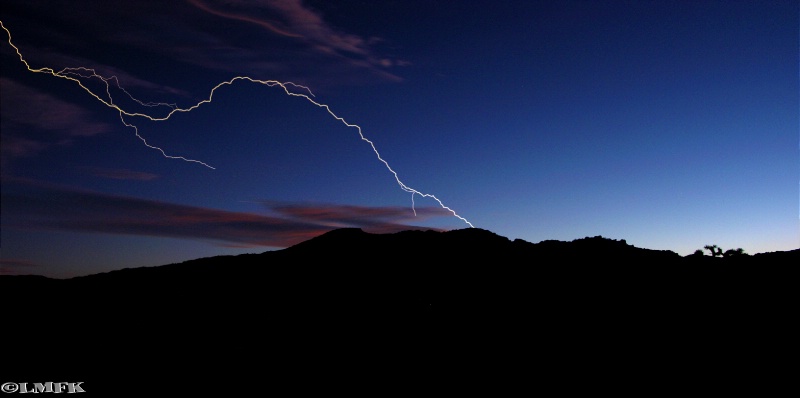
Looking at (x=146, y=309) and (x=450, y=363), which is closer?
(x=450, y=363)

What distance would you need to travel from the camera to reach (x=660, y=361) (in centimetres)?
1270

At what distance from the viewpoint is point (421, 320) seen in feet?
52.5

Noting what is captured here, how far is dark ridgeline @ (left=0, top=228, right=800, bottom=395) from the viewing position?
12.3m

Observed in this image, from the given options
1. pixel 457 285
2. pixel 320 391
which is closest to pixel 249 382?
pixel 320 391

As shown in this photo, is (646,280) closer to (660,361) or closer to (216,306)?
(660,361)

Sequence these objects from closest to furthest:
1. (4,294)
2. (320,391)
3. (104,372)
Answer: (320,391)
(104,372)
(4,294)

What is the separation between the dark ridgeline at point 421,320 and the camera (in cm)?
1228

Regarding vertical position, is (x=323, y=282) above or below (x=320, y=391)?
above

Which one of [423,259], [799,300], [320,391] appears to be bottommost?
[320,391]

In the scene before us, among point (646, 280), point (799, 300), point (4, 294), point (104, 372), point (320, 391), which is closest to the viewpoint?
point (320, 391)

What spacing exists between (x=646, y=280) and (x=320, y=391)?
1390cm

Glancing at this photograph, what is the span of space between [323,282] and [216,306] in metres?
4.29

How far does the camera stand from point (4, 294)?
2205cm

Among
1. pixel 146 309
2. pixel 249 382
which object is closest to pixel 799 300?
pixel 249 382
